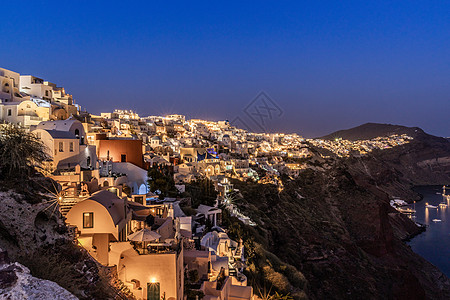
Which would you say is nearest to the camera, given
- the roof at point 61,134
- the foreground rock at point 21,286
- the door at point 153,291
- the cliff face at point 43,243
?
the foreground rock at point 21,286

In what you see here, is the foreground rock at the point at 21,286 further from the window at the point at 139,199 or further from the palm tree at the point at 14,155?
the window at the point at 139,199

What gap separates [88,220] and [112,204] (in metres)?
0.86

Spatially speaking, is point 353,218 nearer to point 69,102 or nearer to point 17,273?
point 69,102

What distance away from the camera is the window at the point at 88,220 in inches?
322

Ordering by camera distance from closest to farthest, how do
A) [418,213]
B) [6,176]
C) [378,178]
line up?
[6,176] → [418,213] → [378,178]

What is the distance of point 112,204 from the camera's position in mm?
8898

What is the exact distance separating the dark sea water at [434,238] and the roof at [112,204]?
135 feet

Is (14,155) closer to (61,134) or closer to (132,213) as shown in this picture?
(132,213)

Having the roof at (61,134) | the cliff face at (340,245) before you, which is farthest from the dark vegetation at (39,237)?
the cliff face at (340,245)

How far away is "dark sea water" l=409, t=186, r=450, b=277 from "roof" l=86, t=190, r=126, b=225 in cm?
4110

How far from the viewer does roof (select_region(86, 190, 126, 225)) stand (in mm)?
8414

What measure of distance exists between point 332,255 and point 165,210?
2250 cm

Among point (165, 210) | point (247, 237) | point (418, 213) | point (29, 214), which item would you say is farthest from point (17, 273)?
point (418, 213)

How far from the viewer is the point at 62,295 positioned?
10.2ft
